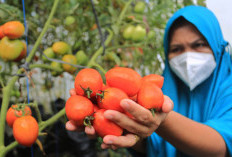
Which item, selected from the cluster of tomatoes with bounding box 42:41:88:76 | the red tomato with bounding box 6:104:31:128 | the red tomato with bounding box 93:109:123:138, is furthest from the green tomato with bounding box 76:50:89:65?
the red tomato with bounding box 93:109:123:138

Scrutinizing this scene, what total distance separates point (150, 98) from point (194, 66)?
0.62m

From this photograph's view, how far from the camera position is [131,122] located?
0.50 metres

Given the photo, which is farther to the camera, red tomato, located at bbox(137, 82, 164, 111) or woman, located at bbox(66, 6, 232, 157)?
woman, located at bbox(66, 6, 232, 157)

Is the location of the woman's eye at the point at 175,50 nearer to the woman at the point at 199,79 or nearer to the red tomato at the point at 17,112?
the woman at the point at 199,79

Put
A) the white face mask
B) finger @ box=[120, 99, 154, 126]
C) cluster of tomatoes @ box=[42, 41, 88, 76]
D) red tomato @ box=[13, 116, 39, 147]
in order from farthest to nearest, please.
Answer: the white face mask → cluster of tomatoes @ box=[42, 41, 88, 76] → red tomato @ box=[13, 116, 39, 147] → finger @ box=[120, 99, 154, 126]

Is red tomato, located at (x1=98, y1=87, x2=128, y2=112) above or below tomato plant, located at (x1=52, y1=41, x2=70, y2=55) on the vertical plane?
below

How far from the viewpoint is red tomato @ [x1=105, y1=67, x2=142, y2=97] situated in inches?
21.1

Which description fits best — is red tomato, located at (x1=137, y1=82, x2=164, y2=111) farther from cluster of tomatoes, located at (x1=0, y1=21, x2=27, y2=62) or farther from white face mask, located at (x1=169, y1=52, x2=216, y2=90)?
white face mask, located at (x1=169, y1=52, x2=216, y2=90)

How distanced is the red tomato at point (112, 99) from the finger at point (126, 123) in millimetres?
25

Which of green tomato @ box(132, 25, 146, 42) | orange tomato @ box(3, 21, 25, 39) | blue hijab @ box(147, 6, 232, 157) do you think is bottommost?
blue hijab @ box(147, 6, 232, 157)

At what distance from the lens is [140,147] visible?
1.08m

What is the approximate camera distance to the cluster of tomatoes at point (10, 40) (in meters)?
0.66

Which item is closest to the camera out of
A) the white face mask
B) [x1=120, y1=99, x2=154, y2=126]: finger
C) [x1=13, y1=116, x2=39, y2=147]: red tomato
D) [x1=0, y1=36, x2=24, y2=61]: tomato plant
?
[x1=120, y1=99, x2=154, y2=126]: finger

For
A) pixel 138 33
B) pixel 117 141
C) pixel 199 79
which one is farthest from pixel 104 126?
pixel 199 79
